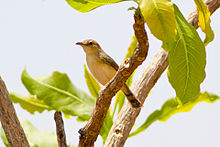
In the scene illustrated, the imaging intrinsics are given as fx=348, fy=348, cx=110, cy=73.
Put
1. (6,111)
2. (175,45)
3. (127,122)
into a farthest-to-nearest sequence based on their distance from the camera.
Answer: (127,122) → (6,111) → (175,45)

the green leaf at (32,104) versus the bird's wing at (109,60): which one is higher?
the bird's wing at (109,60)

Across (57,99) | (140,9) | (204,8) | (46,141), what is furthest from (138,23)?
(46,141)

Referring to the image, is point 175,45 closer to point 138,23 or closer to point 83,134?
point 138,23

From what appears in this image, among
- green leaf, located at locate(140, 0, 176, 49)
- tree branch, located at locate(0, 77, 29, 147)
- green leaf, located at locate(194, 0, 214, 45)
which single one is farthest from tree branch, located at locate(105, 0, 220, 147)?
green leaf, located at locate(140, 0, 176, 49)

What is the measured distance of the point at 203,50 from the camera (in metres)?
1.11

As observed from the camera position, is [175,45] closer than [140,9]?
No

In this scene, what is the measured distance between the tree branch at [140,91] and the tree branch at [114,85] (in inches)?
12.5

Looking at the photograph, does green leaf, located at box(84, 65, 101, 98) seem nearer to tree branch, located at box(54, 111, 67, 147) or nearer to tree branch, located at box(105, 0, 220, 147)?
tree branch, located at box(105, 0, 220, 147)

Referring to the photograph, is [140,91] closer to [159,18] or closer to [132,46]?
[132,46]

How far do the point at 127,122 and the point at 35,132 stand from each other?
0.61 metres

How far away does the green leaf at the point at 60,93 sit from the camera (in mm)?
1955

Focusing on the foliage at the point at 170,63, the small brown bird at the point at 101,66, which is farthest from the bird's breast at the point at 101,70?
the foliage at the point at 170,63

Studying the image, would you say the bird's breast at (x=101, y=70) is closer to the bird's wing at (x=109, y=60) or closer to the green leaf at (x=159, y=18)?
the bird's wing at (x=109, y=60)

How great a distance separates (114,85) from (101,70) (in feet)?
0.92
